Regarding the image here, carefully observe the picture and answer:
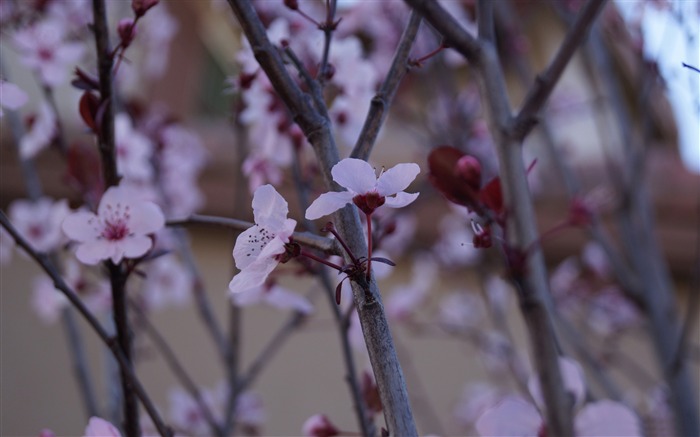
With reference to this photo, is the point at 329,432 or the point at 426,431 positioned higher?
the point at 426,431

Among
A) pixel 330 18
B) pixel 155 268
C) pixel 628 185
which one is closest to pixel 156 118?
pixel 155 268

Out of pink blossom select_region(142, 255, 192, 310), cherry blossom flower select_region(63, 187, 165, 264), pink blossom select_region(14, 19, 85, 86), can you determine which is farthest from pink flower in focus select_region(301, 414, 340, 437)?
pink blossom select_region(142, 255, 192, 310)

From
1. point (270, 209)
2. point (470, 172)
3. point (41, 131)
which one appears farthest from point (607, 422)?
point (41, 131)

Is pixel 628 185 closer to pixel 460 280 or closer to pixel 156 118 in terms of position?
pixel 156 118

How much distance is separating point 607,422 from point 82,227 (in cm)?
69

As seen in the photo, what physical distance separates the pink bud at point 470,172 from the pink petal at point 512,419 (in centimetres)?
21

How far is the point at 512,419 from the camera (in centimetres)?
66

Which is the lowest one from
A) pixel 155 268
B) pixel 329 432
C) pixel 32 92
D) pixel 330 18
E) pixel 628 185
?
pixel 329 432

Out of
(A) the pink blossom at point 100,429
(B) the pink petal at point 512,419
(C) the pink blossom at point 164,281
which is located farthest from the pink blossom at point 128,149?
(B) the pink petal at point 512,419

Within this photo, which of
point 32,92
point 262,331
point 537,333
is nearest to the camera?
point 537,333

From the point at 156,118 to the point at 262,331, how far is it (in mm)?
1688

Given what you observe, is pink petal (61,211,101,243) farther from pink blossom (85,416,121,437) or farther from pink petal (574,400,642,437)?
pink petal (574,400,642,437)

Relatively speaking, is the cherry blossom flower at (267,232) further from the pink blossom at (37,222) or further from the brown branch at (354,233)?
the pink blossom at (37,222)

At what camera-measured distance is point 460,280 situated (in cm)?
349
